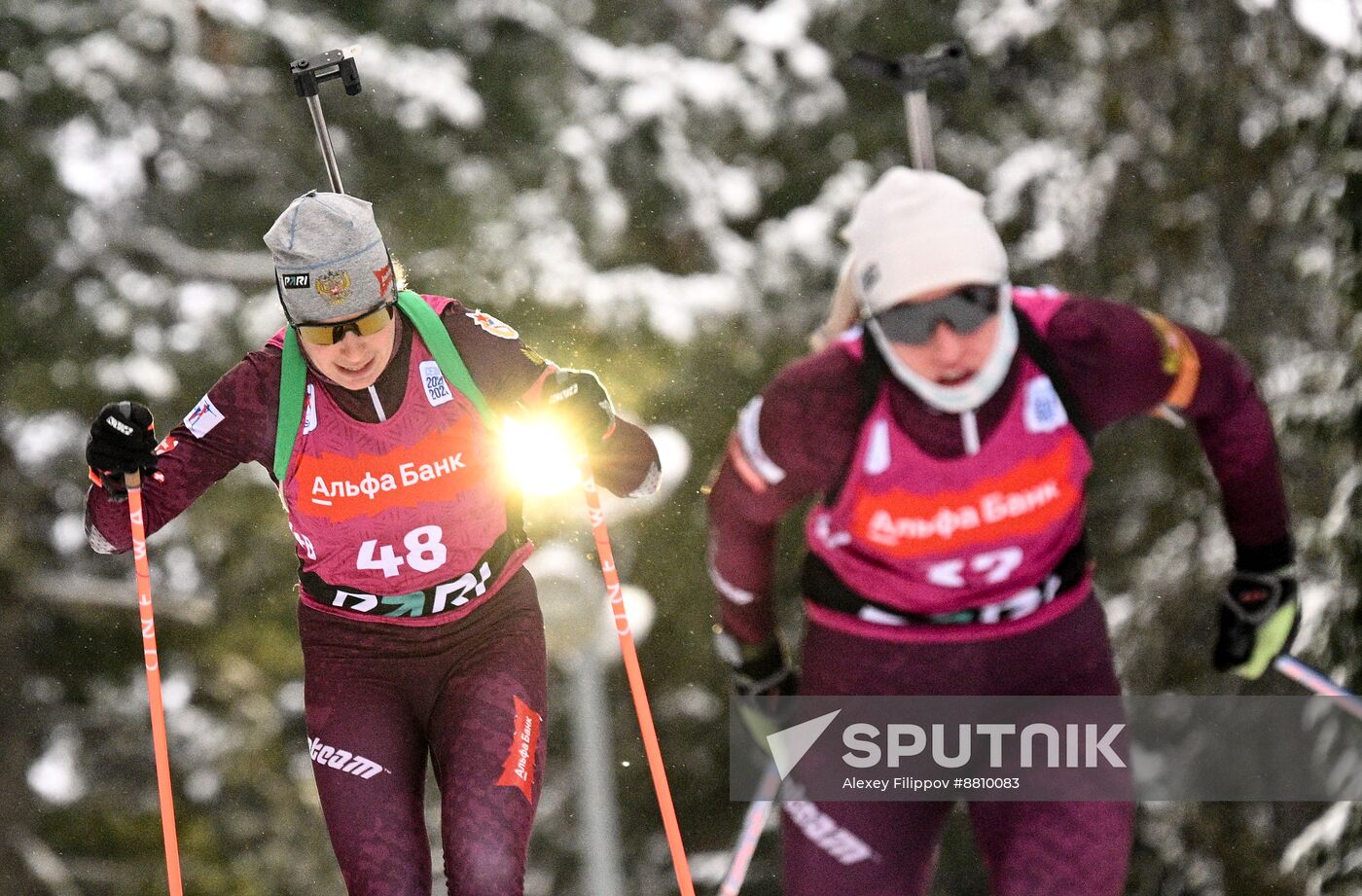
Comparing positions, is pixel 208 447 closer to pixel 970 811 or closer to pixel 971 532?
pixel 971 532

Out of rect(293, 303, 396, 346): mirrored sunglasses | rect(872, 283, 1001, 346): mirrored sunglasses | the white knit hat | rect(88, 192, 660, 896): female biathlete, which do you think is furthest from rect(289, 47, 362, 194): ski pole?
rect(872, 283, 1001, 346): mirrored sunglasses

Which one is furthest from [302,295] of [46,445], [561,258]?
[46,445]

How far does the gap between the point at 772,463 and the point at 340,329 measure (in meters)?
1.11

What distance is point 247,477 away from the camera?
11.2 m

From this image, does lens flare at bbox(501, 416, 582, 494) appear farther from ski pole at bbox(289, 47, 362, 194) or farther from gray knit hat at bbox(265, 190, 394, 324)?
ski pole at bbox(289, 47, 362, 194)

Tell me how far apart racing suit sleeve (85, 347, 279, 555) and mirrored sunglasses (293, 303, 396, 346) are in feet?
0.66

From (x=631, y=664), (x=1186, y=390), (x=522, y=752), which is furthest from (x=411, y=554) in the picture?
(x=1186, y=390)

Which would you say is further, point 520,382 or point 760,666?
point 520,382

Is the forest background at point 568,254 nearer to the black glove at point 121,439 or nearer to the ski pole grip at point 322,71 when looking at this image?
the ski pole grip at point 322,71

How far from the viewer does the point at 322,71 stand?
4164mm

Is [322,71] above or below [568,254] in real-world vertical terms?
above

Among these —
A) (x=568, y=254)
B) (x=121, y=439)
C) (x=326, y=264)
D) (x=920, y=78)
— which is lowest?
(x=568, y=254)

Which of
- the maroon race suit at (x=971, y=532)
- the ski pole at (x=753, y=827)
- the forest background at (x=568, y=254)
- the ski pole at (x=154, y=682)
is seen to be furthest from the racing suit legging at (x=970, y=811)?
the forest background at (x=568, y=254)

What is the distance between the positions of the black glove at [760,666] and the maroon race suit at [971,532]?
0.42 ft
